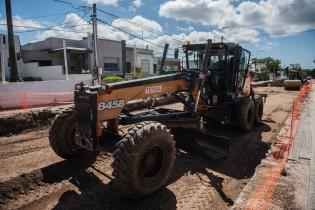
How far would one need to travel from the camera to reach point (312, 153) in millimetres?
6406

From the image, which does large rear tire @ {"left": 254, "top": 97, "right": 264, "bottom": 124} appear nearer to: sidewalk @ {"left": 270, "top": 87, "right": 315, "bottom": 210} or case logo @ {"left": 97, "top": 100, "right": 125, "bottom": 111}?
sidewalk @ {"left": 270, "top": 87, "right": 315, "bottom": 210}

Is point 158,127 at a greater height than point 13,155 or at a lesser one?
greater

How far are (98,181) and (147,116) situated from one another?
1531 millimetres

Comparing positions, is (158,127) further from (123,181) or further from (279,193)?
(279,193)

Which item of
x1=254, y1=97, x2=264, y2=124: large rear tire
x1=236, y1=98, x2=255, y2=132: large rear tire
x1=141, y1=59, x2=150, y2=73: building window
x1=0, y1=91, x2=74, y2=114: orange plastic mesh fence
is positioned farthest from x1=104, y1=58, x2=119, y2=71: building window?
x1=236, y1=98, x2=255, y2=132: large rear tire

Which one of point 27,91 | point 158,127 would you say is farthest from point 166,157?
point 27,91

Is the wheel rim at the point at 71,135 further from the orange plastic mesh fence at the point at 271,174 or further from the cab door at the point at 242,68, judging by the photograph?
the cab door at the point at 242,68

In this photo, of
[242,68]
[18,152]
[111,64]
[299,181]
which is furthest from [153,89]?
[111,64]

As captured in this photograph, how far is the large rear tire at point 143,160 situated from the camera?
13.2ft

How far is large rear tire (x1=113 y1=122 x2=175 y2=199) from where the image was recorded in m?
4.02

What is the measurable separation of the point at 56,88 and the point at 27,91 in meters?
2.04

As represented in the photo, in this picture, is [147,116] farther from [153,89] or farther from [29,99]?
[29,99]

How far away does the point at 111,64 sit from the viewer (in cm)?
3553

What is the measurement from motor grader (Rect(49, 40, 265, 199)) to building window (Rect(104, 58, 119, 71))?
90.7 feet
